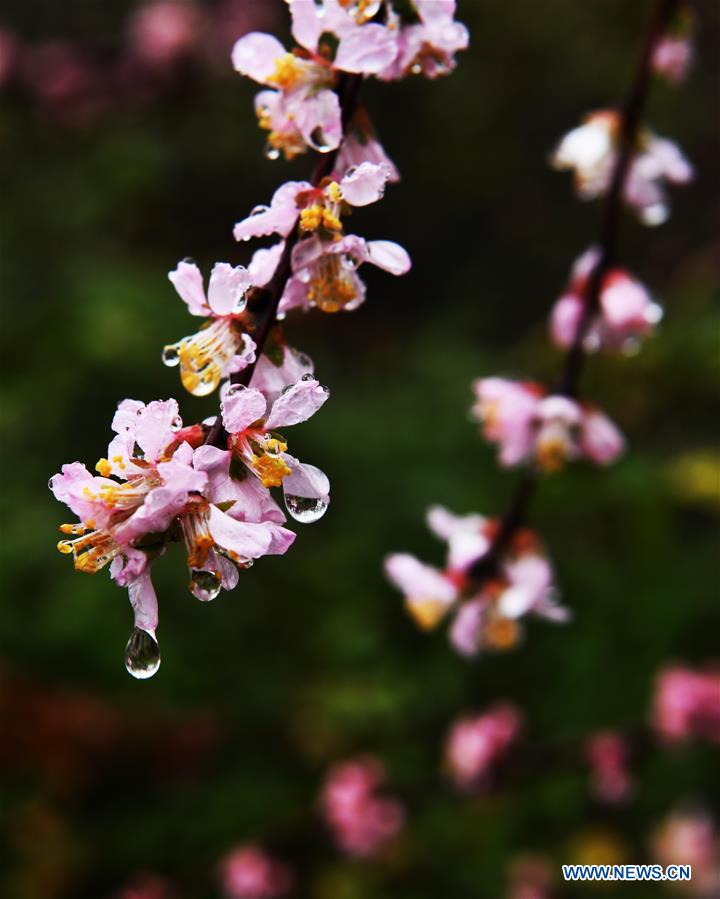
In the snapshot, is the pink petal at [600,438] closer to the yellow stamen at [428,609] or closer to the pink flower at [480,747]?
the yellow stamen at [428,609]

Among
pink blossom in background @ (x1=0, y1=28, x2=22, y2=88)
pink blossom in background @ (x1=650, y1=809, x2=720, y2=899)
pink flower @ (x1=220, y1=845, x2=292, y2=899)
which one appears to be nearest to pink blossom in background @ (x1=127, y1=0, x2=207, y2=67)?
pink blossom in background @ (x1=0, y1=28, x2=22, y2=88)

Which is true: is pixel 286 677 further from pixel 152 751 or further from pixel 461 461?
pixel 461 461

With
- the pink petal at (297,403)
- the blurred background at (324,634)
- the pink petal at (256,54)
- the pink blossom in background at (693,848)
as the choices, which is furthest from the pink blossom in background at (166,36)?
the pink petal at (297,403)

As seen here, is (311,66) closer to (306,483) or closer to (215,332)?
(215,332)

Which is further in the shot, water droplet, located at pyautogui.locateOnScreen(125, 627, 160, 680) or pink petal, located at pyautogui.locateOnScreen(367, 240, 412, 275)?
pink petal, located at pyautogui.locateOnScreen(367, 240, 412, 275)

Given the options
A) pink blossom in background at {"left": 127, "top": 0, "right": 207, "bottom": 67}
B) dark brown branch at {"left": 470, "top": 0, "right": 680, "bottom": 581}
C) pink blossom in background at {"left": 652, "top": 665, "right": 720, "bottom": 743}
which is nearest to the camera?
dark brown branch at {"left": 470, "top": 0, "right": 680, "bottom": 581}

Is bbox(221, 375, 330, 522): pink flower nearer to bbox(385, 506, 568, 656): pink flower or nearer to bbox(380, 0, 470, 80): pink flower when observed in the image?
bbox(380, 0, 470, 80): pink flower
